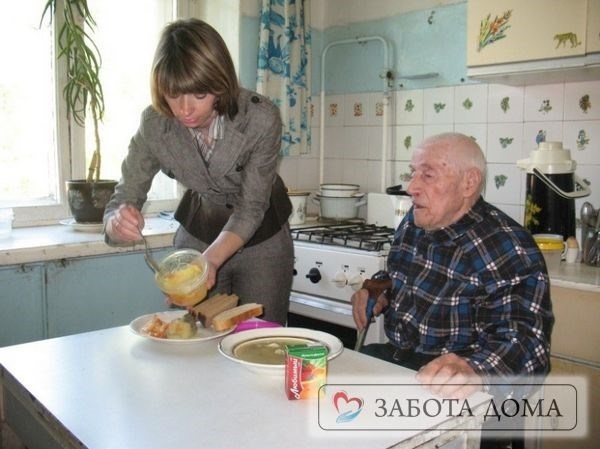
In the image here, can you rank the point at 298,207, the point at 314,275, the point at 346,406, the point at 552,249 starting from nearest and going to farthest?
the point at 346,406 < the point at 552,249 < the point at 314,275 < the point at 298,207

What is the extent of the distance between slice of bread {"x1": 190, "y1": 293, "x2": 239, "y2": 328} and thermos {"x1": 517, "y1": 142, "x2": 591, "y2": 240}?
1.31 metres

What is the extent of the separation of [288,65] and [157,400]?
226 centimetres

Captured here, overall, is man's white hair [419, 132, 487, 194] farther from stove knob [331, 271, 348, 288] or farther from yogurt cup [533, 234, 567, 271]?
stove knob [331, 271, 348, 288]

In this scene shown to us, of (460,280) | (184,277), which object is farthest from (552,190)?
(184,277)

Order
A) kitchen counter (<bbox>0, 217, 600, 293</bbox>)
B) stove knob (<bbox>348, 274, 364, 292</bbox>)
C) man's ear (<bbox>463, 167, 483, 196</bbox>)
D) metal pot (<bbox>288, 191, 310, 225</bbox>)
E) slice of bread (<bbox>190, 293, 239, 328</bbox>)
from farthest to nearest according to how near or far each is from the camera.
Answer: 1. metal pot (<bbox>288, 191, 310, 225</bbox>)
2. stove knob (<bbox>348, 274, 364, 292</bbox>)
3. kitchen counter (<bbox>0, 217, 600, 293</bbox>)
4. man's ear (<bbox>463, 167, 483, 196</bbox>)
5. slice of bread (<bbox>190, 293, 239, 328</bbox>)

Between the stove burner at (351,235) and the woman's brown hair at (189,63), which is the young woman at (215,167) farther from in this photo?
the stove burner at (351,235)

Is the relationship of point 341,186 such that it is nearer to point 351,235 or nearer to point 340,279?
point 351,235

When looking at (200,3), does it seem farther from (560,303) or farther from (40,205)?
(560,303)

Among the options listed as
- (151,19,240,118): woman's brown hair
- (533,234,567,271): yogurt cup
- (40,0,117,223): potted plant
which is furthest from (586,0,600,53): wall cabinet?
(40,0,117,223): potted plant

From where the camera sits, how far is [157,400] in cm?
99

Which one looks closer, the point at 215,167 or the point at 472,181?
the point at 472,181

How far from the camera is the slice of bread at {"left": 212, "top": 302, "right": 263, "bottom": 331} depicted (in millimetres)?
1322

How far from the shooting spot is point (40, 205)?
2576 mm

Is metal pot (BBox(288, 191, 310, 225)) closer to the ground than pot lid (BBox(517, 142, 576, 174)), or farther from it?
closer to the ground
